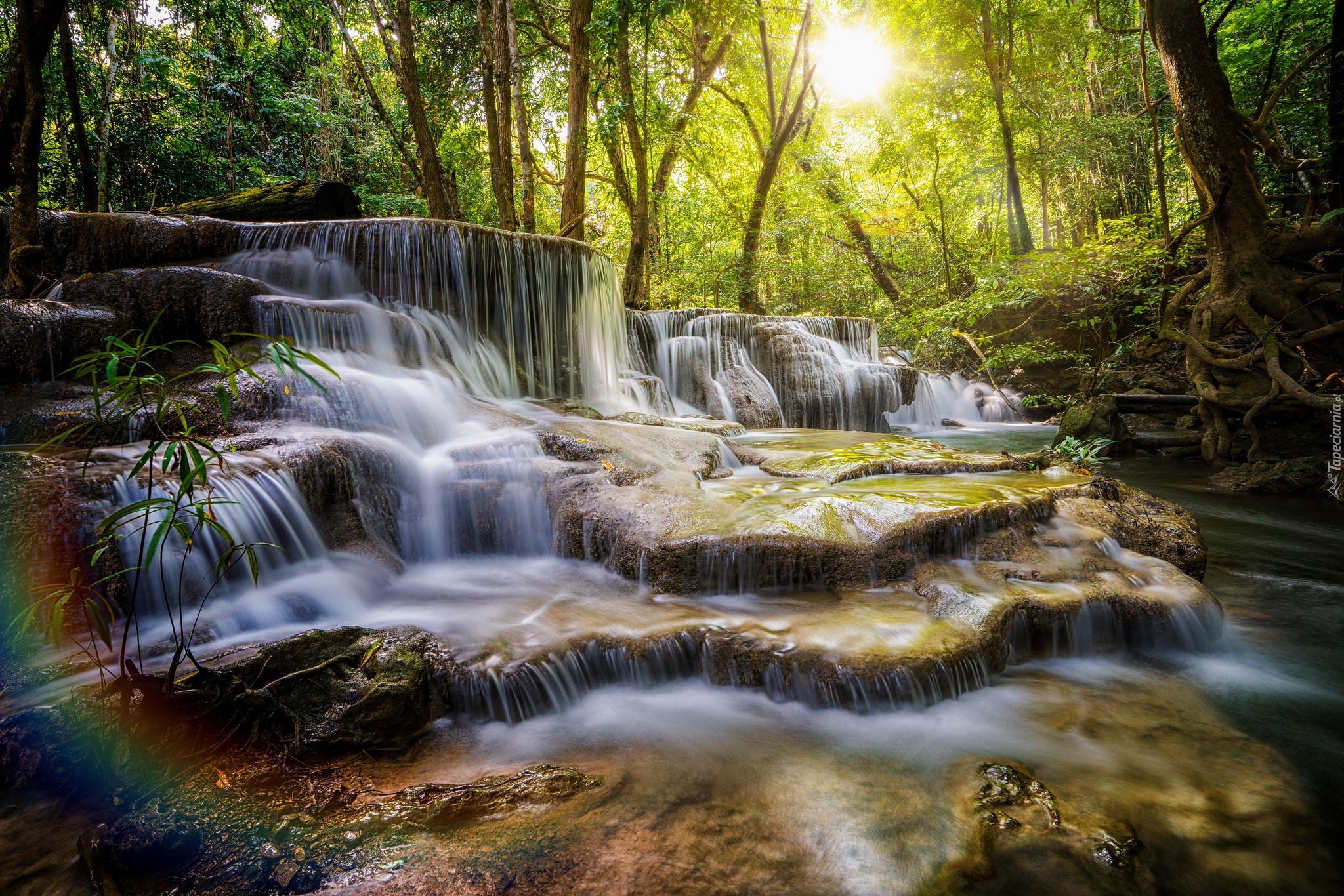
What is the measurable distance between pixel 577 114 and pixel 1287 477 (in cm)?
1094

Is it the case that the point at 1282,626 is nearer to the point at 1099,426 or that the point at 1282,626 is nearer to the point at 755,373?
the point at 1099,426

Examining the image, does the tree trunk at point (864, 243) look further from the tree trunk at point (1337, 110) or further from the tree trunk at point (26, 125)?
the tree trunk at point (26, 125)

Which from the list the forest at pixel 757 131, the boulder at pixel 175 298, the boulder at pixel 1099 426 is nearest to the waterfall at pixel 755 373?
the forest at pixel 757 131

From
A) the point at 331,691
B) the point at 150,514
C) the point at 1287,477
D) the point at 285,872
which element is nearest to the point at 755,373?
the point at 1287,477

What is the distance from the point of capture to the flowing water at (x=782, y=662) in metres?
1.92

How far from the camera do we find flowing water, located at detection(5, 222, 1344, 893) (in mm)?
1915

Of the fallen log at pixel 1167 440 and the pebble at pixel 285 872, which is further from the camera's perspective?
the fallen log at pixel 1167 440

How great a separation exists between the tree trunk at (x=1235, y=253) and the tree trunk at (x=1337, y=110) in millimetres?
623

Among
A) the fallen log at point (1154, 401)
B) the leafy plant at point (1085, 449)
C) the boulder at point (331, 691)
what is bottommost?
the boulder at point (331, 691)

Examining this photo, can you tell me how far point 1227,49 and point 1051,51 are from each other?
127 inches

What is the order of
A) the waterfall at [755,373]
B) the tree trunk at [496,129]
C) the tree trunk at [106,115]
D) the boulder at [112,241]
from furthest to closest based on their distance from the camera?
1. the waterfall at [755,373]
2. the tree trunk at [496,129]
3. the tree trunk at [106,115]
4. the boulder at [112,241]

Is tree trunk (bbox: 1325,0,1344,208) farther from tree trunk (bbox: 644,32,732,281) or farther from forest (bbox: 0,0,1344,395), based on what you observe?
tree trunk (bbox: 644,32,732,281)

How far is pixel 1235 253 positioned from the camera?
682 cm

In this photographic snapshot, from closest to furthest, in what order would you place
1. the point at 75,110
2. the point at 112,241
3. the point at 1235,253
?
1. the point at 112,241
2. the point at 1235,253
3. the point at 75,110
